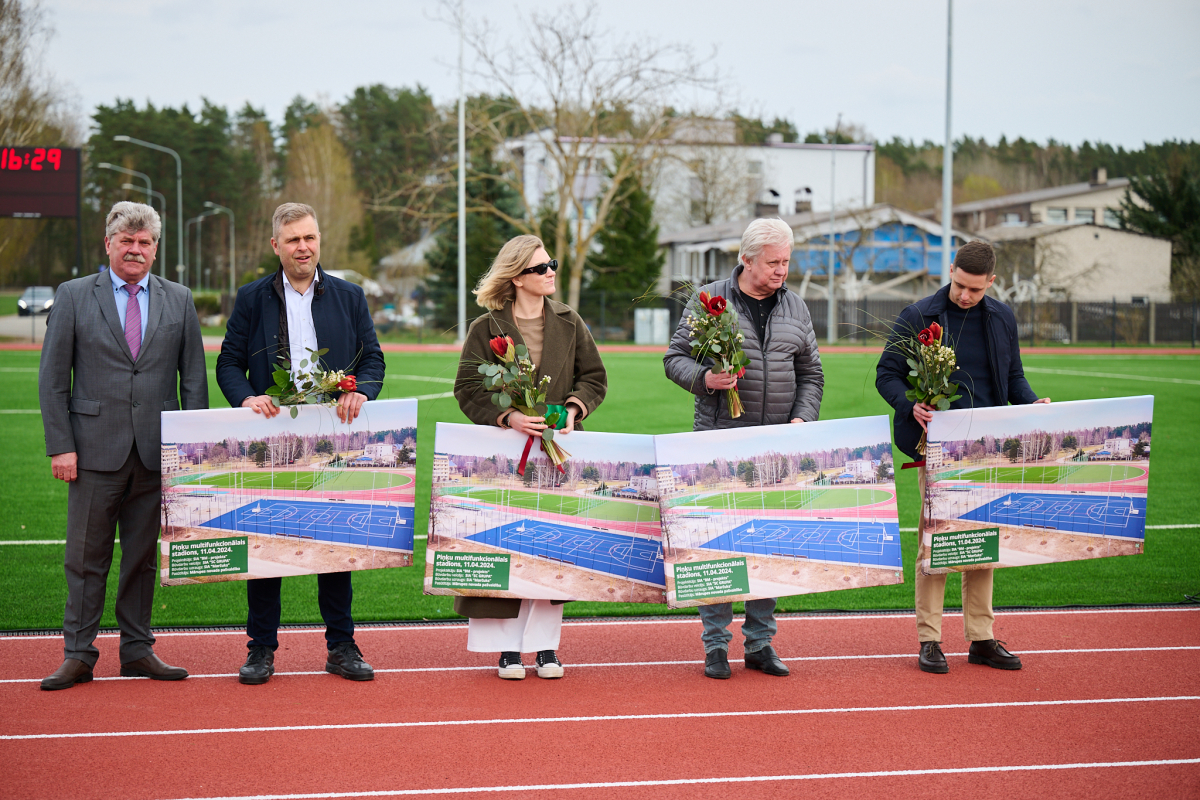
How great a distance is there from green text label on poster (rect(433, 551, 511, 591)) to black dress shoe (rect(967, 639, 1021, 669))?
242cm

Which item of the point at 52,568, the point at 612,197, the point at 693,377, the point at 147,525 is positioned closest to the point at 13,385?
the point at 52,568

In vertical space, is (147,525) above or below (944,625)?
above

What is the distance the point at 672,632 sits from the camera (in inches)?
244

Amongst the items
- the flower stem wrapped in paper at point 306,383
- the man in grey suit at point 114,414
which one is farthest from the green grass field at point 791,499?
the man in grey suit at point 114,414

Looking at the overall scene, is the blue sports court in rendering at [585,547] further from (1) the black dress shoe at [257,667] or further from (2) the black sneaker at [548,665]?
(1) the black dress shoe at [257,667]

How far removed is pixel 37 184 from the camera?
28.8 metres

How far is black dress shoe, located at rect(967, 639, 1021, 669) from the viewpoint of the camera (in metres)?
5.39

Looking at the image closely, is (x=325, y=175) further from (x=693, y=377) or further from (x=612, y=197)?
(x=693, y=377)

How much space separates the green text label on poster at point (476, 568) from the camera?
5.09 m

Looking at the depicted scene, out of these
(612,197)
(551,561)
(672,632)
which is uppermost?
(612,197)

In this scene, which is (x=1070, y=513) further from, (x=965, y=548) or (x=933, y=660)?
(x=933, y=660)

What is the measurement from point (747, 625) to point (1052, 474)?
1695 mm

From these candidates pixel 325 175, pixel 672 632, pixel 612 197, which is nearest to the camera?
pixel 672 632

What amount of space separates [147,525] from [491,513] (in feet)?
5.43
